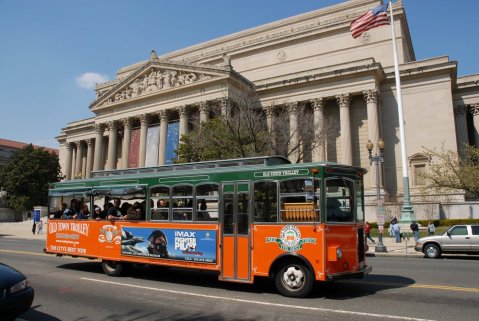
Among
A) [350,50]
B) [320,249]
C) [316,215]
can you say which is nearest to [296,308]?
[320,249]

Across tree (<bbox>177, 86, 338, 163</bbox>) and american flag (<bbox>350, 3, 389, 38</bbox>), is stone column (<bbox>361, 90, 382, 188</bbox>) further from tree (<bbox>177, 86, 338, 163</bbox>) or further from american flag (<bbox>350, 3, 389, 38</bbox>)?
american flag (<bbox>350, 3, 389, 38</bbox>)

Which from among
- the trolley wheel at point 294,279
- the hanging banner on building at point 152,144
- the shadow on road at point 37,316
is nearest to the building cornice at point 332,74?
the hanging banner on building at point 152,144

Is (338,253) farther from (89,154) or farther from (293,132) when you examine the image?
(89,154)

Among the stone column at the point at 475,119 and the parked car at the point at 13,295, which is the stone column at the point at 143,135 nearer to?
the stone column at the point at 475,119

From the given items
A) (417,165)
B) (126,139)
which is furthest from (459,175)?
(126,139)

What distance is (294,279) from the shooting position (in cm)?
916

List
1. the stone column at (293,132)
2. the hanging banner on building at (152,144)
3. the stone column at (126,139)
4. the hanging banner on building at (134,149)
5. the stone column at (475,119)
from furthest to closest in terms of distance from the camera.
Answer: the stone column at (126,139)
the hanging banner on building at (134,149)
the hanging banner on building at (152,144)
the stone column at (475,119)
the stone column at (293,132)

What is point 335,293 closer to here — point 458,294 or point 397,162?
point 458,294

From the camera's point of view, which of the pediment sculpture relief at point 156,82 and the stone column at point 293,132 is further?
the pediment sculpture relief at point 156,82

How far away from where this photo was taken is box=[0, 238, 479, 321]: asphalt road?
7410 millimetres

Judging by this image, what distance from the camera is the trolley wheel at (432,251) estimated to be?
18.8 metres

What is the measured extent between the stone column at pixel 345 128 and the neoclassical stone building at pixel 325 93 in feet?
0.35

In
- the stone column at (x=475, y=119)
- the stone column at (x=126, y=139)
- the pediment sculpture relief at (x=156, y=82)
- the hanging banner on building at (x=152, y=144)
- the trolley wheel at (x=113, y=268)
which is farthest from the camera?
the stone column at (x=126, y=139)

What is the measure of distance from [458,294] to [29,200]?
63.5 metres
